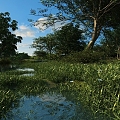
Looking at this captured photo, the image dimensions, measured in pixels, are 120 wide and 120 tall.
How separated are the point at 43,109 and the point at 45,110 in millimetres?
118

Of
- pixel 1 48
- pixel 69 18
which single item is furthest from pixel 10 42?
pixel 69 18

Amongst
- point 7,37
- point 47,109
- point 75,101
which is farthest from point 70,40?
point 47,109

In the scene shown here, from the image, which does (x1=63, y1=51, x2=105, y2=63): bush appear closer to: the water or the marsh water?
the marsh water

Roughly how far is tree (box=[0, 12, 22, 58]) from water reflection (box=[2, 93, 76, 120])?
36.4 m

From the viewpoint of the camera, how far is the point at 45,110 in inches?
238

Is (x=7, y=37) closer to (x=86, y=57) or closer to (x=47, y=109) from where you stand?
(x=86, y=57)

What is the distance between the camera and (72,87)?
30.9 ft

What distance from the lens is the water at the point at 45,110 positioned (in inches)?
215

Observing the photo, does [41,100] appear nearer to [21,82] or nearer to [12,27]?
[21,82]

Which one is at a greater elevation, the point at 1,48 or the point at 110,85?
the point at 1,48

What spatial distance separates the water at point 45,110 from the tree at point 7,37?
1438 inches

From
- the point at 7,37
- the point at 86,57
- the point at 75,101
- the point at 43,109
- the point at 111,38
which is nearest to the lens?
the point at 43,109

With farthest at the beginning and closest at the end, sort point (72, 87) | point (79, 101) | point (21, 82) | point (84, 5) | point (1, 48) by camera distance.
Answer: point (1, 48) → point (84, 5) → point (21, 82) → point (72, 87) → point (79, 101)

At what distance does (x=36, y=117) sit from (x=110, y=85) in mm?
2433
